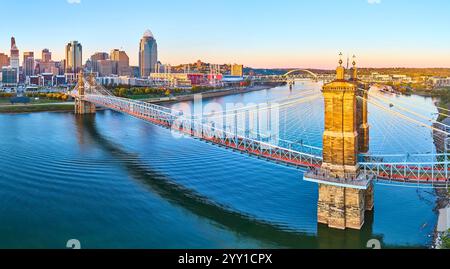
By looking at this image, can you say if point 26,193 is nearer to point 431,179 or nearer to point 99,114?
point 431,179

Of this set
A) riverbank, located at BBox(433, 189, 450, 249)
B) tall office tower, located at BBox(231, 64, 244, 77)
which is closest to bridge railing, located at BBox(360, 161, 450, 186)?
riverbank, located at BBox(433, 189, 450, 249)

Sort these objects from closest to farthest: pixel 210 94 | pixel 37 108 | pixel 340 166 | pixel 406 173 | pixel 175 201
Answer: pixel 340 166 → pixel 406 173 → pixel 175 201 → pixel 37 108 → pixel 210 94

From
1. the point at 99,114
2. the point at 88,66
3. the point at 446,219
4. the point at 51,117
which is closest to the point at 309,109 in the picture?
the point at 99,114

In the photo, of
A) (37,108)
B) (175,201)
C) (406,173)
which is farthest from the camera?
(37,108)

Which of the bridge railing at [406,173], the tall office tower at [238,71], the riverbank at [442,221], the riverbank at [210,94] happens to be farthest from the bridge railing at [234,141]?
the tall office tower at [238,71]

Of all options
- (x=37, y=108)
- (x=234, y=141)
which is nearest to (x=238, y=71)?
(x=37, y=108)

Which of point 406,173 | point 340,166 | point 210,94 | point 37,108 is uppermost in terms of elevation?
point 210,94

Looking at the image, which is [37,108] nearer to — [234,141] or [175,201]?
[234,141]
